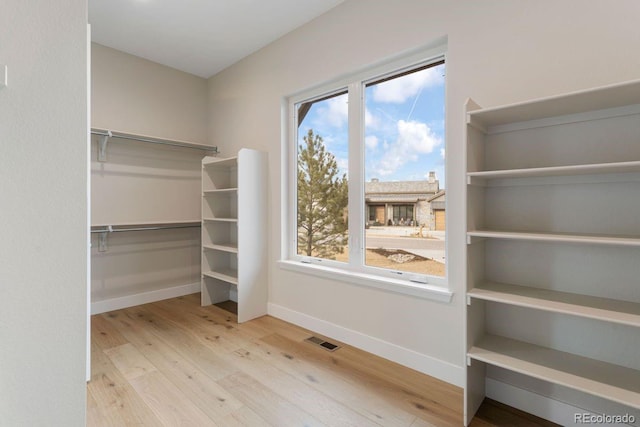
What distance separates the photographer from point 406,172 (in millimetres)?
2396

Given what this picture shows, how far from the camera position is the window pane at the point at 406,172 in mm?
2232

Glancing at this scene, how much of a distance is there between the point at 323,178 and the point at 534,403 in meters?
2.14

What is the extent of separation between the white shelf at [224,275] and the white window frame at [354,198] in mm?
573

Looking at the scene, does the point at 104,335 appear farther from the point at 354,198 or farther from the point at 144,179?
the point at 354,198

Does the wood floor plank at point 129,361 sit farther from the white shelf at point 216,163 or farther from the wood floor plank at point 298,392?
the white shelf at point 216,163

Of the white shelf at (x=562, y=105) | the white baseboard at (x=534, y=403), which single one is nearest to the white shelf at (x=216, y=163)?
the white shelf at (x=562, y=105)

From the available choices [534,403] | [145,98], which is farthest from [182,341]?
[145,98]

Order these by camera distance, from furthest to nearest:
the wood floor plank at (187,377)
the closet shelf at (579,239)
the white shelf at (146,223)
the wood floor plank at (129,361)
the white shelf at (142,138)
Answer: the white shelf at (146,223), the white shelf at (142,138), the wood floor plank at (129,361), the wood floor plank at (187,377), the closet shelf at (579,239)

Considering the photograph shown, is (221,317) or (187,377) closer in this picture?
(187,377)
